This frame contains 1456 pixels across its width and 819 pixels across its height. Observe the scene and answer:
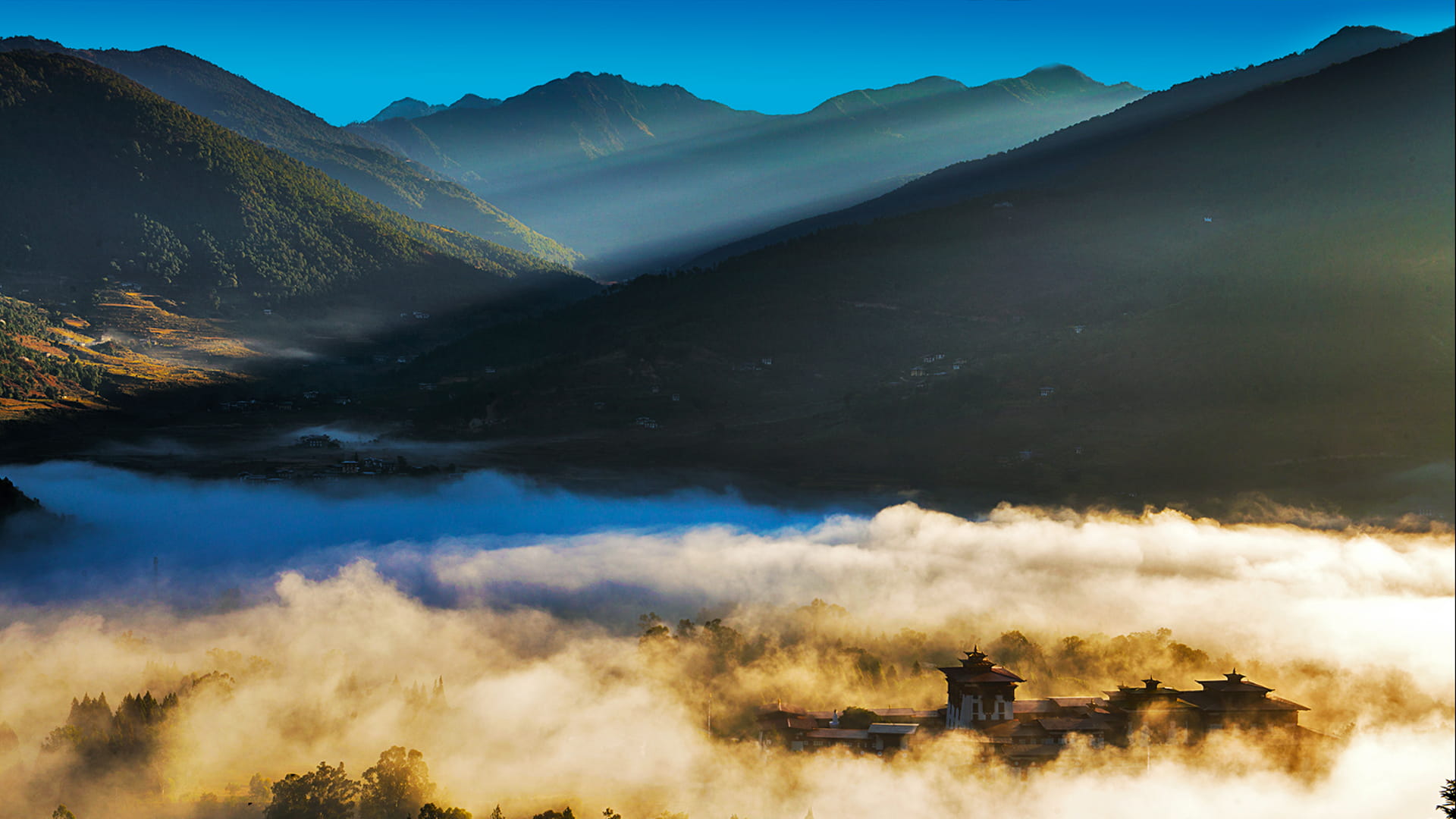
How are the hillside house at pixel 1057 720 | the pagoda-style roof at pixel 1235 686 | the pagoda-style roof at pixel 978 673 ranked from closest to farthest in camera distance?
1. the hillside house at pixel 1057 720
2. the pagoda-style roof at pixel 1235 686
3. the pagoda-style roof at pixel 978 673

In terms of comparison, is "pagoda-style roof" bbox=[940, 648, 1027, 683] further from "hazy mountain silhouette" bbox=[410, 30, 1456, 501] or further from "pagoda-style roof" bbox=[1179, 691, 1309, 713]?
"hazy mountain silhouette" bbox=[410, 30, 1456, 501]

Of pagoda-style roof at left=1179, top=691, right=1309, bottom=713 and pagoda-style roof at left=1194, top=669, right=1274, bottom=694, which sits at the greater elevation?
pagoda-style roof at left=1194, top=669, right=1274, bottom=694

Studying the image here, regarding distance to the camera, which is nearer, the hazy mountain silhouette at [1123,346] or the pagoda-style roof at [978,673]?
the pagoda-style roof at [978,673]

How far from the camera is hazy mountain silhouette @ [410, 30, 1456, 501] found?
10750 centimetres

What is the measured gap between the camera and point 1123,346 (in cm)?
13225

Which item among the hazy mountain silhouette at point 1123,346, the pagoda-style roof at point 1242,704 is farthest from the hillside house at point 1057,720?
the hazy mountain silhouette at point 1123,346

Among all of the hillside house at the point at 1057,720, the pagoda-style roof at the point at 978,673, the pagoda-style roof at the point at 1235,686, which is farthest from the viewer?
Result: the pagoda-style roof at the point at 978,673

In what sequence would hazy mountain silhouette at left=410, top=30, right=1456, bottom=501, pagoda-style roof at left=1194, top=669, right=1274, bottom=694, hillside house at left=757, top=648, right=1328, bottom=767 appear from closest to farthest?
hillside house at left=757, top=648, right=1328, bottom=767, pagoda-style roof at left=1194, top=669, right=1274, bottom=694, hazy mountain silhouette at left=410, top=30, right=1456, bottom=501

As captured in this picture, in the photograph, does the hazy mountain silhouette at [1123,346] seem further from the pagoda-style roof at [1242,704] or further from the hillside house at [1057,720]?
the hillside house at [1057,720]

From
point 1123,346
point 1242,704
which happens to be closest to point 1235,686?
point 1242,704

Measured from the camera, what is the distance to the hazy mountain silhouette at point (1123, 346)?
10750 cm

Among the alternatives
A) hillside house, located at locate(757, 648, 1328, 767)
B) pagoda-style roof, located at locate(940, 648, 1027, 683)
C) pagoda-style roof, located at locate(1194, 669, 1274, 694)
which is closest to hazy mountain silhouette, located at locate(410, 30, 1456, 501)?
pagoda-style roof, located at locate(1194, 669, 1274, 694)

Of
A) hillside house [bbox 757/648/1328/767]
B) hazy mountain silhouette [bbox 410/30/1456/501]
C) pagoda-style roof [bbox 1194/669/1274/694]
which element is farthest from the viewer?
hazy mountain silhouette [bbox 410/30/1456/501]

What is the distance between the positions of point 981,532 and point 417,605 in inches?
1989
